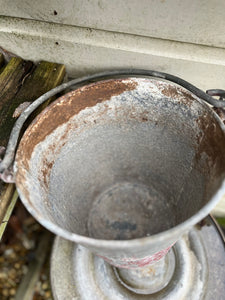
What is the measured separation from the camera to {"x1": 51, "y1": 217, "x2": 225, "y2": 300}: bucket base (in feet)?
3.53

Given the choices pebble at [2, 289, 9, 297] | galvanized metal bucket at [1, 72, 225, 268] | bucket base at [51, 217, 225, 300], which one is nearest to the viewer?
galvanized metal bucket at [1, 72, 225, 268]

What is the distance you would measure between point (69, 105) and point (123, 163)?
41 centimetres

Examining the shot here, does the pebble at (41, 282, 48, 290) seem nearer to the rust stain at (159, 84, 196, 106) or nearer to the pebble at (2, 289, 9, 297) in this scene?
the pebble at (2, 289, 9, 297)

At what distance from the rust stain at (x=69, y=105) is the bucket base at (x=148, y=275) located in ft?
2.09

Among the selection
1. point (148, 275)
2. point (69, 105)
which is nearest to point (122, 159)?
point (69, 105)

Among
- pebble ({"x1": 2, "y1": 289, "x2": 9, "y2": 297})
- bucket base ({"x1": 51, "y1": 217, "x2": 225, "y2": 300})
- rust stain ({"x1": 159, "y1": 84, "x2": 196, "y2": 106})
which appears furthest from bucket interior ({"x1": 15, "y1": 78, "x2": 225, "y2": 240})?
pebble ({"x1": 2, "y1": 289, "x2": 9, "y2": 297})

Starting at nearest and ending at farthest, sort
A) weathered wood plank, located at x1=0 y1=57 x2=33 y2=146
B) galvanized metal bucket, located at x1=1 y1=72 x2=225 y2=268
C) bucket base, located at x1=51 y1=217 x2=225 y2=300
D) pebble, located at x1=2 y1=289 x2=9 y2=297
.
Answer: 1. galvanized metal bucket, located at x1=1 y1=72 x2=225 y2=268
2. weathered wood plank, located at x1=0 y1=57 x2=33 y2=146
3. bucket base, located at x1=51 y1=217 x2=225 y2=300
4. pebble, located at x1=2 y1=289 x2=9 y2=297

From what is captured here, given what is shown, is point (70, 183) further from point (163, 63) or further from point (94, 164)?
point (163, 63)

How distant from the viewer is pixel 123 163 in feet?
3.76

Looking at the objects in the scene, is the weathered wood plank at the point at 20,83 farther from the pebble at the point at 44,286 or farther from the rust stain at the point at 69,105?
the pebble at the point at 44,286

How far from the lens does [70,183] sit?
3.26 ft

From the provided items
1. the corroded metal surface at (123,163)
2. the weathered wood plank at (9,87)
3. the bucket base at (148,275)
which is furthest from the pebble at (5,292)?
the weathered wood plank at (9,87)

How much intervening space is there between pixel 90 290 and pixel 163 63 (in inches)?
38.7

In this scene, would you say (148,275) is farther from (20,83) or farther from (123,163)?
(20,83)
